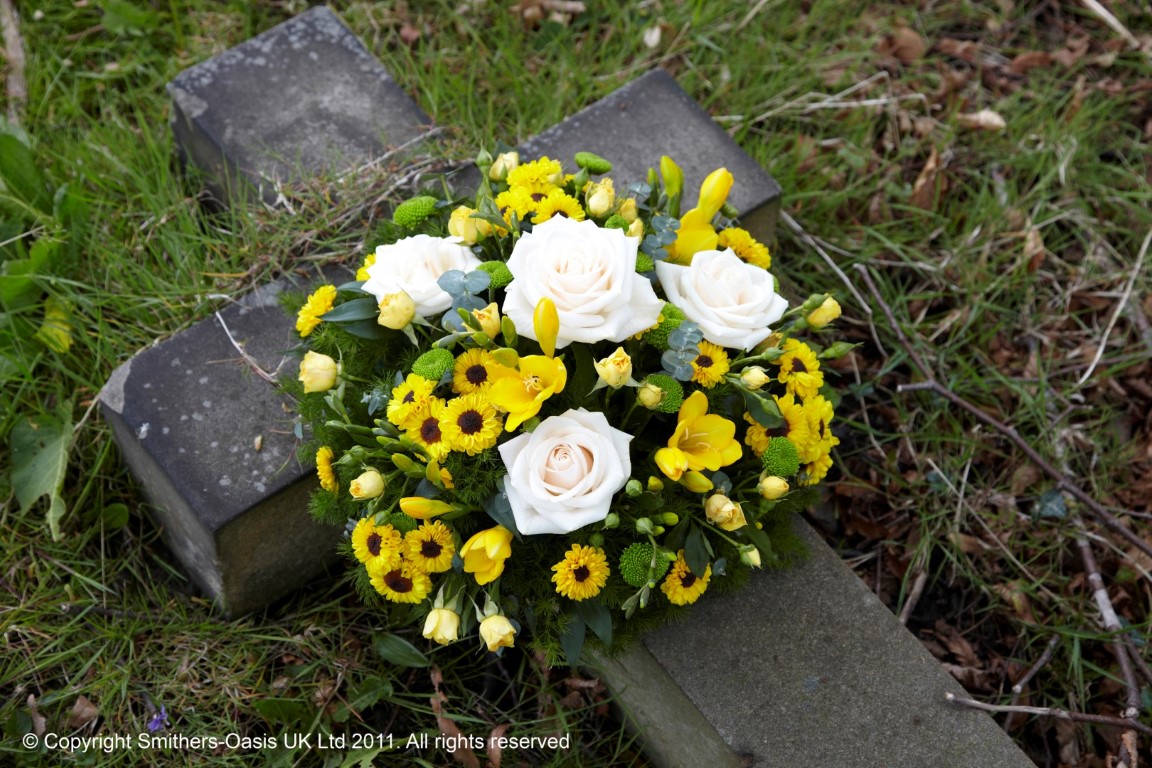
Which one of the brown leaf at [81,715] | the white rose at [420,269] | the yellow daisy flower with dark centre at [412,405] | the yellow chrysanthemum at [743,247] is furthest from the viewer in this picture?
the brown leaf at [81,715]

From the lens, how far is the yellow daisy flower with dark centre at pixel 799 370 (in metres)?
1.74

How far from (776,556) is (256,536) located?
3.47ft

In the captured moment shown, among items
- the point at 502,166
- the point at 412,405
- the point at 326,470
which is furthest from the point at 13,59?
the point at 412,405

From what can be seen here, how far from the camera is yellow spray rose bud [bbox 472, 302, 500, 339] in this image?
5.03ft

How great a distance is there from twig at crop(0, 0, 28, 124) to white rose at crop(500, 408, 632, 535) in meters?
2.11

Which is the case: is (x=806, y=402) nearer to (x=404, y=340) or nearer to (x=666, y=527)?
(x=666, y=527)

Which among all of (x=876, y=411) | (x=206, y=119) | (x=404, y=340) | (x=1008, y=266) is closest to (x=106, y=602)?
(x=404, y=340)

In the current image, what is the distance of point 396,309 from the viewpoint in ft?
5.28

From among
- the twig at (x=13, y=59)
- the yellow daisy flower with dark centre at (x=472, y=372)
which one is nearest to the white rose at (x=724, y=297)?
the yellow daisy flower with dark centre at (x=472, y=372)

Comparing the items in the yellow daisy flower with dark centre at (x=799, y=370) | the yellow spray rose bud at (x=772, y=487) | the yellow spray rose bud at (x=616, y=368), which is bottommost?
the yellow spray rose bud at (x=772, y=487)

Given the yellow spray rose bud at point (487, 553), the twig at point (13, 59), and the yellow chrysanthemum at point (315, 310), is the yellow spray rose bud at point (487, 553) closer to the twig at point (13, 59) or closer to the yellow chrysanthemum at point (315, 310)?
the yellow chrysanthemum at point (315, 310)

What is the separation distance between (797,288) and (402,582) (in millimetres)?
1448

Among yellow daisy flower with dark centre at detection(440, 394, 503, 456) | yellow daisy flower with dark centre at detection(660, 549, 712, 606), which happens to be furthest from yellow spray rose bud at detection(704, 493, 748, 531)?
yellow daisy flower with dark centre at detection(440, 394, 503, 456)

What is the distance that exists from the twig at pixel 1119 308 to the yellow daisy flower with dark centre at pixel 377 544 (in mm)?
1833
